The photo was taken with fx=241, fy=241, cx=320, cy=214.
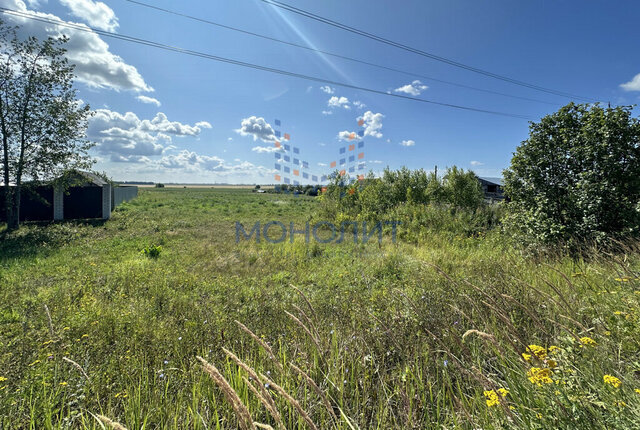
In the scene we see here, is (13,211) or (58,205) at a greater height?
(58,205)

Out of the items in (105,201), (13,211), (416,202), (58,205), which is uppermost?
(416,202)

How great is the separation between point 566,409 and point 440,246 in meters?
7.43

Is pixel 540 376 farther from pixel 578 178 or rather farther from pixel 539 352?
pixel 578 178

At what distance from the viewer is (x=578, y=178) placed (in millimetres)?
5531

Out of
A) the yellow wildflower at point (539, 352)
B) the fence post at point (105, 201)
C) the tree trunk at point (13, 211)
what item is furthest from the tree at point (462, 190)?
the tree trunk at point (13, 211)

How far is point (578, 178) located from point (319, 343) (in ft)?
23.9

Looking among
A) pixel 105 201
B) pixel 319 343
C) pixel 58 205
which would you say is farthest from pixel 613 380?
pixel 58 205

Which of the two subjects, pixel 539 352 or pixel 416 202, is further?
pixel 416 202

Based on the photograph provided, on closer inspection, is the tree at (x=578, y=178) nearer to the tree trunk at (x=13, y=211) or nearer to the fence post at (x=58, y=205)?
the tree trunk at (x=13, y=211)

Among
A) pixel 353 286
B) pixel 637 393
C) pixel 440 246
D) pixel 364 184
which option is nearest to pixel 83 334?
pixel 353 286

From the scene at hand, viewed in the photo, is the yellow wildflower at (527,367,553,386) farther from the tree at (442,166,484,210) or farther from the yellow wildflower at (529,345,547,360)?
the tree at (442,166,484,210)

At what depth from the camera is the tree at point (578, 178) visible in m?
4.97

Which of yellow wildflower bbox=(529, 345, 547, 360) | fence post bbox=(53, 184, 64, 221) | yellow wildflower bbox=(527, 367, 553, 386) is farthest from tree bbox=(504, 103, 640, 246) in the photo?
fence post bbox=(53, 184, 64, 221)

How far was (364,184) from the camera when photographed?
16.4 metres
